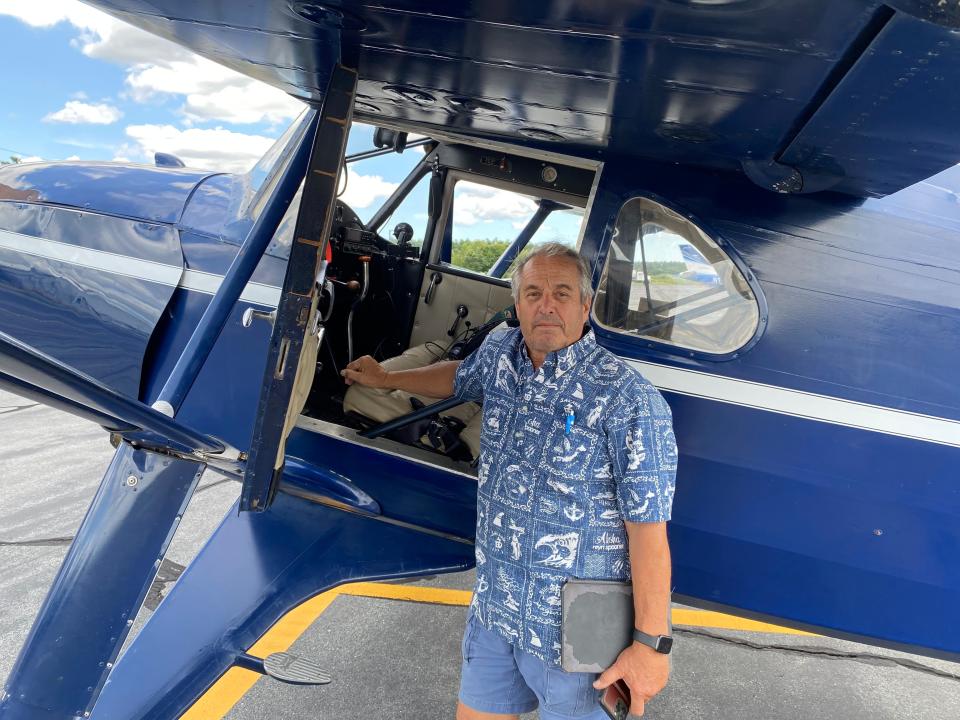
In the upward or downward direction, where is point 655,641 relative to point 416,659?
upward

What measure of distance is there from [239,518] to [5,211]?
2.14m

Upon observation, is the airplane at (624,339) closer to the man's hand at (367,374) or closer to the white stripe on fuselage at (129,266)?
the white stripe on fuselage at (129,266)

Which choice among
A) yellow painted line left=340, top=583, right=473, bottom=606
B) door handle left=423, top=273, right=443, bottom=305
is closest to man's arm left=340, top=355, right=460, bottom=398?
door handle left=423, top=273, right=443, bottom=305

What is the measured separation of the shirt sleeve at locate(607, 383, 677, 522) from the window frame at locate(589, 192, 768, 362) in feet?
2.09

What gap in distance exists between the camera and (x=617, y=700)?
5.53 feet

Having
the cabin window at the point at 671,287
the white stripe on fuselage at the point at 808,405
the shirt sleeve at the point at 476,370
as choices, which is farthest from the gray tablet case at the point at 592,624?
the cabin window at the point at 671,287

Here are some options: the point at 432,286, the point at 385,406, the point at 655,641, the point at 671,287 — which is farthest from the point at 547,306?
the point at 432,286

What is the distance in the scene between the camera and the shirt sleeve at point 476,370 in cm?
205

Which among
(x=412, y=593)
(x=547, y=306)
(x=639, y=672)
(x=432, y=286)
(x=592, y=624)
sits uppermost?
(x=547, y=306)

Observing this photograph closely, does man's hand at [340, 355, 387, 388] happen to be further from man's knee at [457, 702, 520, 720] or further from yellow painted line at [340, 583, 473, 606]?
yellow painted line at [340, 583, 473, 606]

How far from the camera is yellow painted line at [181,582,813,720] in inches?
113

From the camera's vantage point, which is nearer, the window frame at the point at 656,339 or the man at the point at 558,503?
the man at the point at 558,503

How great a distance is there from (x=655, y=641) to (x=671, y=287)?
1.17m

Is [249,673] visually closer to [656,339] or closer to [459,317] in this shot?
[459,317]
